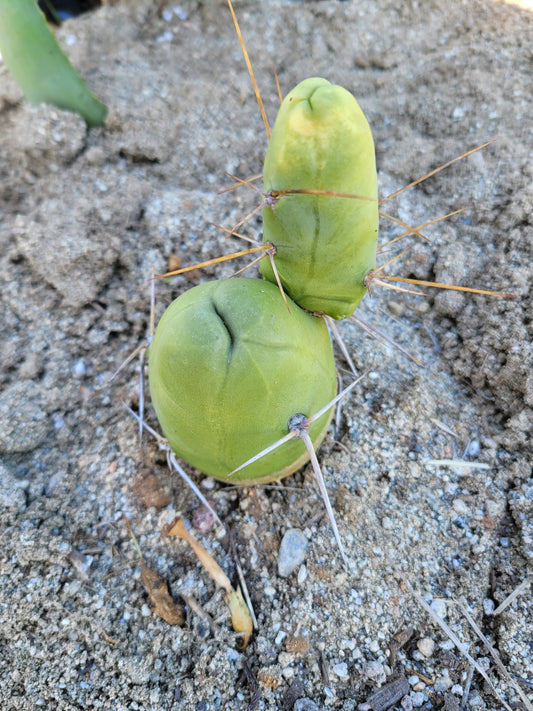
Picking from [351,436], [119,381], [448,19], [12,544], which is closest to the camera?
[12,544]

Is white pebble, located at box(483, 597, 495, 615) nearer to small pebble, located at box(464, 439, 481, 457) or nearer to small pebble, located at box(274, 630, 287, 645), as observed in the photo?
small pebble, located at box(464, 439, 481, 457)

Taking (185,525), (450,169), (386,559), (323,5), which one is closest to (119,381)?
(185,525)

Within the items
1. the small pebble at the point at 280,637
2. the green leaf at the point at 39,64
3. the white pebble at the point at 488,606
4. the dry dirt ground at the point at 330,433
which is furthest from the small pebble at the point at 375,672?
the green leaf at the point at 39,64

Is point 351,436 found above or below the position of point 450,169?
below

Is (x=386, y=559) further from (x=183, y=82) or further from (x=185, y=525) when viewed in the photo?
(x=183, y=82)

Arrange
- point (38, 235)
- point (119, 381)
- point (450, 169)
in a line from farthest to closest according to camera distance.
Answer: point (450, 169), point (38, 235), point (119, 381)

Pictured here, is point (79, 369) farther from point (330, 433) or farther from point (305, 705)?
point (305, 705)

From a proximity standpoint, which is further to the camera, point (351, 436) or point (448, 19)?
point (448, 19)

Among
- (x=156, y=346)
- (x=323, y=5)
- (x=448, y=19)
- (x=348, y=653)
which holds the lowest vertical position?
(x=348, y=653)
